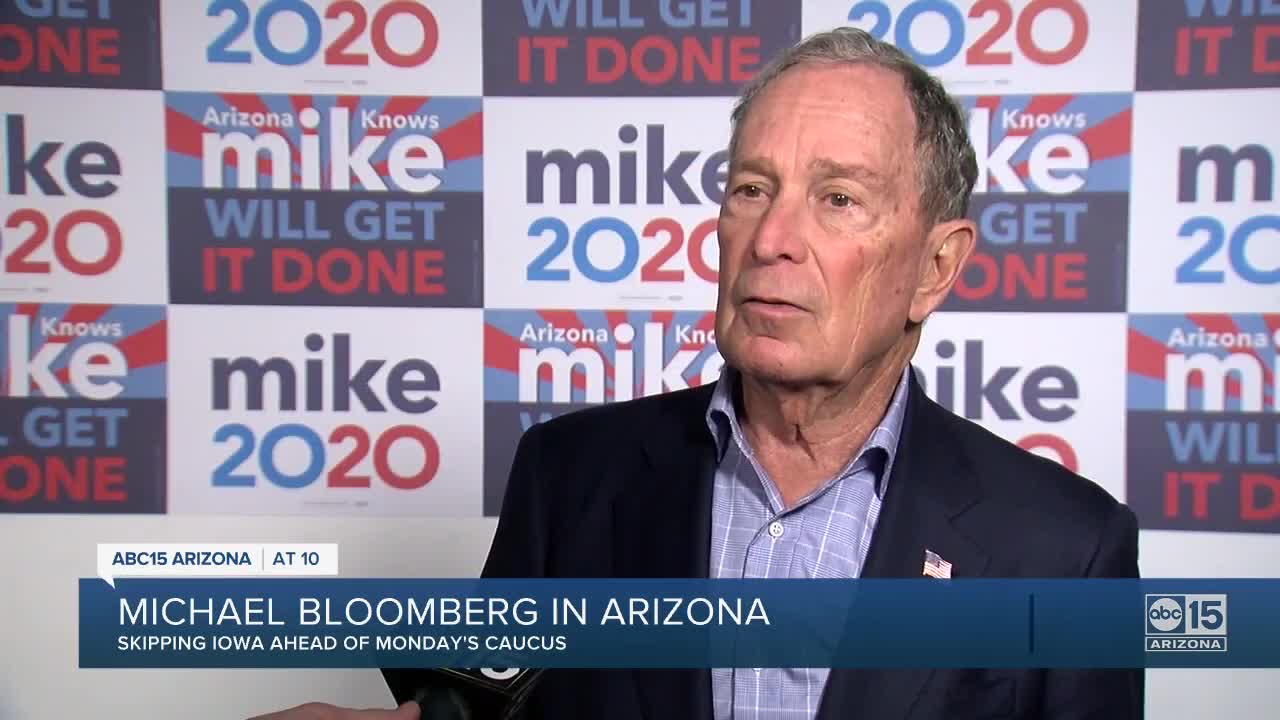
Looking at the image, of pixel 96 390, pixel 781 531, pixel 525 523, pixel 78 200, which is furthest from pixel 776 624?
pixel 78 200

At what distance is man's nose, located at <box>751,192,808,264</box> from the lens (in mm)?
1097

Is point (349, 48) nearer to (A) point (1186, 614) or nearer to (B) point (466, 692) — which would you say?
(B) point (466, 692)

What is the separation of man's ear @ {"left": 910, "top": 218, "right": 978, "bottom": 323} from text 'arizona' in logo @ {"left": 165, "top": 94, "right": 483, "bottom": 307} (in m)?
1.12

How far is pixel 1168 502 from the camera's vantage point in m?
2.05

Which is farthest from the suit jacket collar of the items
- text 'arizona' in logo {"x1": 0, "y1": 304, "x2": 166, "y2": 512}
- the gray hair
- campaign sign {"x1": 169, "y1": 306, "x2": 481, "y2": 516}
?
text 'arizona' in logo {"x1": 0, "y1": 304, "x2": 166, "y2": 512}

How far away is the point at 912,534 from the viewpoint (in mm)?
1090

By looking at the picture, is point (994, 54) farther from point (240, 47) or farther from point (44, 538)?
point (44, 538)

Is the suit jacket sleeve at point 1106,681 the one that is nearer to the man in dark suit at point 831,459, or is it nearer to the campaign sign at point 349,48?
the man in dark suit at point 831,459

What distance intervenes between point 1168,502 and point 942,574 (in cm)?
122

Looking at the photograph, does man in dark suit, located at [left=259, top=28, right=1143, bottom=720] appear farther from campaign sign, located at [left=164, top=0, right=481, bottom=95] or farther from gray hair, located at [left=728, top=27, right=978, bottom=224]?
campaign sign, located at [left=164, top=0, right=481, bottom=95]

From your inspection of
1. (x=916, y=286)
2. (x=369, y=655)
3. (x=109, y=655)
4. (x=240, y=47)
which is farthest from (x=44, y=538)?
(x=916, y=286)

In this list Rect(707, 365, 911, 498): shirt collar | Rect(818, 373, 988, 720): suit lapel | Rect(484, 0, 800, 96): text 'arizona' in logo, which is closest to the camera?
Rect(818, 373, 988, 720): suit lapel

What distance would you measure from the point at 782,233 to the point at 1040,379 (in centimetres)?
117

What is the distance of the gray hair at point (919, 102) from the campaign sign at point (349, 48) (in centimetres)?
108
